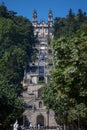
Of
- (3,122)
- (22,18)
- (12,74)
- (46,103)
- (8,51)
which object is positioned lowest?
(3,122)

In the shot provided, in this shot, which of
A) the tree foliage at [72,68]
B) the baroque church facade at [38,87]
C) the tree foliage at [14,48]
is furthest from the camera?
the tree foliage at [14,48]

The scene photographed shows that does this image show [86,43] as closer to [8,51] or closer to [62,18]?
[8,51]

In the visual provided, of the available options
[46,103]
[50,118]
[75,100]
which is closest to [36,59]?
[50,118]

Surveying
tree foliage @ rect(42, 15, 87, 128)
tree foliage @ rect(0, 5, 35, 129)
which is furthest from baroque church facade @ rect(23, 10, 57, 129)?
tree foliage @ rect(42, 15, 87, 128)

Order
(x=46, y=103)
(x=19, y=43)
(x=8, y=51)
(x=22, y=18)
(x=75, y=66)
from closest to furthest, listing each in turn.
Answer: (x=75, y=66) < (x=46, y=103) < (x=8, y=51) < (x=19, y=43) < (x=22, y=18)

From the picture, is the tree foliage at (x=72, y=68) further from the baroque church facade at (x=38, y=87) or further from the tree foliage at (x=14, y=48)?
the baroque church facade at (x=38, y=87)

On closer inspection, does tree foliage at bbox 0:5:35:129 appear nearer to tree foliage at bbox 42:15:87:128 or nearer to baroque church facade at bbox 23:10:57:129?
baroque church facade at bbox 23:10:57:129

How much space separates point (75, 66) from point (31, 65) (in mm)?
85501

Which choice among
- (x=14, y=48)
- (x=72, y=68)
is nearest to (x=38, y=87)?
(x=14, y=48)

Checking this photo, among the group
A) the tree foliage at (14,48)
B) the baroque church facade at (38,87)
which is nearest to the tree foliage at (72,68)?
the tree foliage at (14,48)

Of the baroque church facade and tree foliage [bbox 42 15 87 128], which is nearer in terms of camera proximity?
tree foliage [bbox 42 15 87 128]

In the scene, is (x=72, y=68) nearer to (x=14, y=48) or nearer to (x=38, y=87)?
(x=38, y=87)

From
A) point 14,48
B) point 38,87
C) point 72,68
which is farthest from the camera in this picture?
point 14,48

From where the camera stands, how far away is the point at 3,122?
5116 cm
